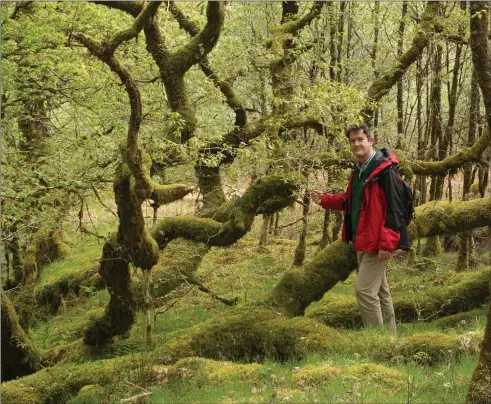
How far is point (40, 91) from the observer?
11055mm

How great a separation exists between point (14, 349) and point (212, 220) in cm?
370

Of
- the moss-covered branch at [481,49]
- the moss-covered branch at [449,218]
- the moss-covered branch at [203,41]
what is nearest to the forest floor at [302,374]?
the moss-covered branch at [449,218]

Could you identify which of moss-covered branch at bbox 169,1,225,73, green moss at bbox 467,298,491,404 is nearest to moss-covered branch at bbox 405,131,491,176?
moss-covered branch at bbox 169,1,225,73

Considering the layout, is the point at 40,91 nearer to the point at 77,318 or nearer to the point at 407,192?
the point at 77,318

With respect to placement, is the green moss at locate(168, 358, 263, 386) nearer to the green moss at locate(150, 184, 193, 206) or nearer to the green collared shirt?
the green moss at locate(150, 184, 193, 206)

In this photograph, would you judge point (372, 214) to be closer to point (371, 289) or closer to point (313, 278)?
point (371, 289)

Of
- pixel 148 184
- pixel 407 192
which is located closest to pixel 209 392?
pixel 148 184

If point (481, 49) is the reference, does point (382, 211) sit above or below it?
below

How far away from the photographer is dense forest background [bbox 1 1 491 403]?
582cm

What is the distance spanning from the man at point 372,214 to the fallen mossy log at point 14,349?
5.03 m

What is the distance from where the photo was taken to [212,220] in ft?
29.0

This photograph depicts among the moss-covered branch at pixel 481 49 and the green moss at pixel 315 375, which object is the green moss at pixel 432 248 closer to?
the green moss at pixel 315 375

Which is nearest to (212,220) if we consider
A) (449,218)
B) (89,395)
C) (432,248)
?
(89,395)

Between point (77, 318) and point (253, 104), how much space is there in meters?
9.21
